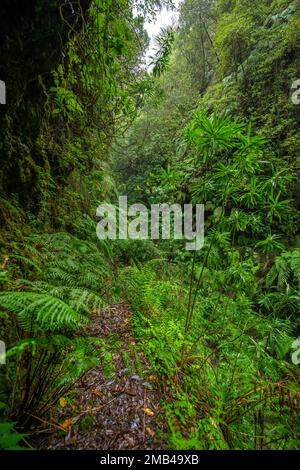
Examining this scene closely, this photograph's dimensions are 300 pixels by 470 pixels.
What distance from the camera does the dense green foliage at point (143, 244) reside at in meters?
1.49

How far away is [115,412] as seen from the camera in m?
1.47

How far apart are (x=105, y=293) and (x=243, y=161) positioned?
1.99 metres

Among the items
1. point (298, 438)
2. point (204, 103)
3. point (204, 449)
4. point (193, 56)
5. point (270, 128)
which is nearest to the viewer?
point (204, 449)

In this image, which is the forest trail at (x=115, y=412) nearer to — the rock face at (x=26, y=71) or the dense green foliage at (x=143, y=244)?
the dense green foliage at (x=143, y=244)

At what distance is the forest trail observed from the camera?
1276mm

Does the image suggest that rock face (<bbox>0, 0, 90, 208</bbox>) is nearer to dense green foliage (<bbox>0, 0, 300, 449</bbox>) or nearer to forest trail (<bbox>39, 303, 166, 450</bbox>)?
dense green foliage (<bbox>0, 0, 300, 449</bbox>)

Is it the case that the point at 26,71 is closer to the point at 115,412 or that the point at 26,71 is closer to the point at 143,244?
the point at 115,412

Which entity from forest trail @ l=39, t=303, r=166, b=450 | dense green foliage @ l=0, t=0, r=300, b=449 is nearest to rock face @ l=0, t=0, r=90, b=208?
dense green foliage @ l=0, t=0, r=300, b=449

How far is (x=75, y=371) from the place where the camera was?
1465mm

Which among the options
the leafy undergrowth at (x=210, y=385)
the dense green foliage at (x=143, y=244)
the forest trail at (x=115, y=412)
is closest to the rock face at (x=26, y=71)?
the dense green foliage at (x=143, y=244)

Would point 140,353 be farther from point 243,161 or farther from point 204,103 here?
point 204,103

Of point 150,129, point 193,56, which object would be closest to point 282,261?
point 150,129

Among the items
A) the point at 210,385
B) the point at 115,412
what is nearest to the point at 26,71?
the point at 115,412

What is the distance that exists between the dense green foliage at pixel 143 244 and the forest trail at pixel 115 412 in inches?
3.5
